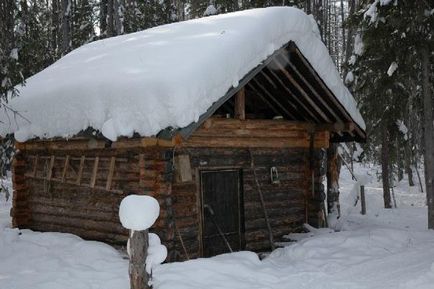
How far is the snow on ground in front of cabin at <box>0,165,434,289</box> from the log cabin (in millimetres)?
913

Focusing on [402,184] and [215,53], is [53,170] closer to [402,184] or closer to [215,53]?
[215,53]

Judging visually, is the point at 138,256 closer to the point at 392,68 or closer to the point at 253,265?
the point at 253,265

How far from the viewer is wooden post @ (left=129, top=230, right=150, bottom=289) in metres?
5.89

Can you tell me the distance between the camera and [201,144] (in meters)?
9.77

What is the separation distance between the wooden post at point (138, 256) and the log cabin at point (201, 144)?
2.12 meters

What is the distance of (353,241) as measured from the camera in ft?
32.6

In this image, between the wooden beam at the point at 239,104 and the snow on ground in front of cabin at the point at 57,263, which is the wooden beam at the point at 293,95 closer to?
the wooden beam at the point at 239,104

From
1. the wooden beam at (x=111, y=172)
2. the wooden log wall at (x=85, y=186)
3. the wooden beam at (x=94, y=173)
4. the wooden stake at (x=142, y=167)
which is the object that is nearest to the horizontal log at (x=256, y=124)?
the wooden stake at (x=142, y=167)

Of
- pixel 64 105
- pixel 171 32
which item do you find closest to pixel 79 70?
pixel 64 105

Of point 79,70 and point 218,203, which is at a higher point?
point 79,70

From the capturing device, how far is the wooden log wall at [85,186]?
8625 millimetres

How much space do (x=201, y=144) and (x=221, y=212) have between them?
1.62 metres

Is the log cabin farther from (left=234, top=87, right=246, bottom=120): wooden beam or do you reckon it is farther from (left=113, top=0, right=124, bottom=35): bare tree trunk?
(left=113, top=0, right=124, bottom=35): bare tree trunk

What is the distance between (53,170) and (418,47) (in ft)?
30.8
